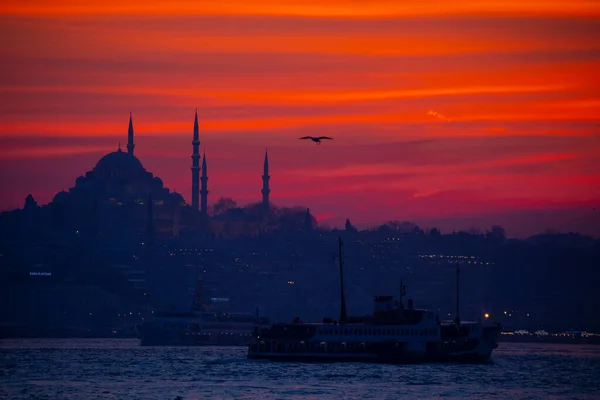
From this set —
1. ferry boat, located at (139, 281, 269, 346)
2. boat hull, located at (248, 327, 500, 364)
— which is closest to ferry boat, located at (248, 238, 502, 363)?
boat hull, located at (248, 327, 500, 364)

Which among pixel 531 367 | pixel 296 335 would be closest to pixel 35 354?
pixel 296 335

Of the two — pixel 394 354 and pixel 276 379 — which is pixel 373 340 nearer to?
pixel 394 354

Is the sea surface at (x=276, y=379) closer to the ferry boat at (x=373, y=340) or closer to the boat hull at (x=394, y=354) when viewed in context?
the boat hull at (x=394, y=354)

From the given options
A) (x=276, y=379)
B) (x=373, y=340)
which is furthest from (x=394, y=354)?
(x=276, y=379)

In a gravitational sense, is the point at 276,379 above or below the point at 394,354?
below

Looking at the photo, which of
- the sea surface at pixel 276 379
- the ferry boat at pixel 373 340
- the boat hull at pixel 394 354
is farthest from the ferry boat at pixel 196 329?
the ferry boat at pixel 373 340

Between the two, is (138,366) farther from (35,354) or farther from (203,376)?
(35,354)
